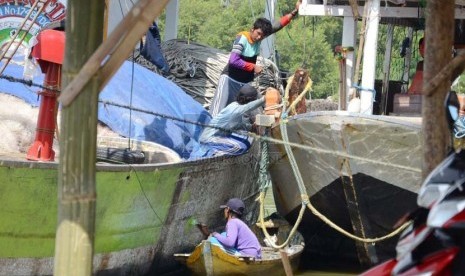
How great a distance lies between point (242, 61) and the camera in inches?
458

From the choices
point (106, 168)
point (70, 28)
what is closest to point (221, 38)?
point (106, 168)

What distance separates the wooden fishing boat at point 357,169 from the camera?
10008 mm

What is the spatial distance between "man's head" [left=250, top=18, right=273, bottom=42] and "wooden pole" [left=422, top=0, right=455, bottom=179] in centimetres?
665

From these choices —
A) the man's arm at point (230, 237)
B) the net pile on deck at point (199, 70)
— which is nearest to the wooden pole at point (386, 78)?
the net pile on deck at point (199, 70)

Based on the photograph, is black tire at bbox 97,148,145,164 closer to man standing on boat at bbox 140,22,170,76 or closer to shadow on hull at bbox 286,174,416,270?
man standing on boat at bbox 140,22,170,76

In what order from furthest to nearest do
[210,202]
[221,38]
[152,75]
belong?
[221,38] < [152,75] < [210,202]

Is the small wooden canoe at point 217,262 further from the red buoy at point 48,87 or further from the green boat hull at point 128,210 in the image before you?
the red buoy at point 48,87

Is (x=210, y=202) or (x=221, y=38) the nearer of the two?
(x=210, y=202)

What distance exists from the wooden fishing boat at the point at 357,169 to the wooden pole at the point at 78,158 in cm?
540

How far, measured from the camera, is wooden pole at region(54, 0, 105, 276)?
4.23 m

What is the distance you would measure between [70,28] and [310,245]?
29.7 ft

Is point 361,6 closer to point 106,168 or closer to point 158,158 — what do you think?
point 158,158

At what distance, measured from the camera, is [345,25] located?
1128cm

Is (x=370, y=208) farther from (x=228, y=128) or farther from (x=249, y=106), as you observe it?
(x=228, y=128)
